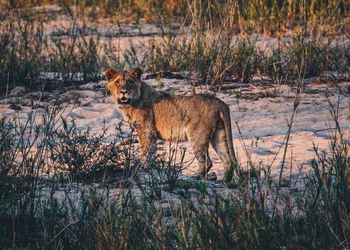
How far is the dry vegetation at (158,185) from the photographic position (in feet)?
15.3

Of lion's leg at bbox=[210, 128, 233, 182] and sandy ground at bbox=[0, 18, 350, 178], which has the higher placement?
lion's leg at bbox=[210, 128, 233, 182]

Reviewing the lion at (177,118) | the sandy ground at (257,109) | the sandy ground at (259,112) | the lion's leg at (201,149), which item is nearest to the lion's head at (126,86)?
the lion at (177,118)

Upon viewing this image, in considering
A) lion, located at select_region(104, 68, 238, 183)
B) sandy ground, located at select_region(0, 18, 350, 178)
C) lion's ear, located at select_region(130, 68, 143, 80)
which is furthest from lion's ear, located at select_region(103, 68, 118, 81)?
sandy ground, located at select_region(0, 18, 350, 178)

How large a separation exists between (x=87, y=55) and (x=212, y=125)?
373 cm

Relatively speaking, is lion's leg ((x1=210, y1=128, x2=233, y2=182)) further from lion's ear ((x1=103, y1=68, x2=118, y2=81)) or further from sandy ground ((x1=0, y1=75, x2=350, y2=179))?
lion's ear ((x1=103, y1=68, x2=118, y2=81))

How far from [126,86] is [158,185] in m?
1.77

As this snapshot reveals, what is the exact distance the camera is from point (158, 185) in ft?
20.3

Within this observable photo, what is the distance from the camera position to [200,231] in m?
4.55

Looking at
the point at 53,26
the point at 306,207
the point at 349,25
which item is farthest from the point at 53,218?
the point at 53,26

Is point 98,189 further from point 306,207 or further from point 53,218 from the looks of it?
point 306,207

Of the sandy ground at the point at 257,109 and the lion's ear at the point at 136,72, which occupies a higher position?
the lion's ear at the point at 136,72

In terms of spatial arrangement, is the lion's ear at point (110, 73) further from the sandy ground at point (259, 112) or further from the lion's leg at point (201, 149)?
the lion's leg at point (201, 149)

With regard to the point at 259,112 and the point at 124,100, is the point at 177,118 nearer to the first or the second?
the point at 124,100

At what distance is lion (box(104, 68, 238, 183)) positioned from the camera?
7.07m
